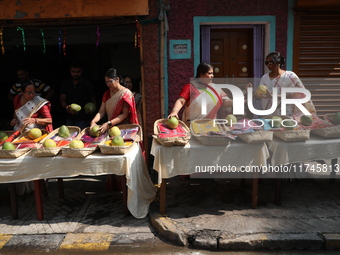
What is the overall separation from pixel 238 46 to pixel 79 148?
3739mm

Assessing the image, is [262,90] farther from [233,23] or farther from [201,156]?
[233,23]

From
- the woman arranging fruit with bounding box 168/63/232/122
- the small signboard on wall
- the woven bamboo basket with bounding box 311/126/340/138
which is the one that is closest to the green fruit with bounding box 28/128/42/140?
the woman arranging fruit with bounding box 168/63/232/122

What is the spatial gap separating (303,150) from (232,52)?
2835 mm

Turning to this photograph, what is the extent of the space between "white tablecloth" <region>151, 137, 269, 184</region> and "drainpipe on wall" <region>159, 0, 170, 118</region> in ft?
6.85

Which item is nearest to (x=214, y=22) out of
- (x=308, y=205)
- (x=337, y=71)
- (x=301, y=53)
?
(x=301, y=53)

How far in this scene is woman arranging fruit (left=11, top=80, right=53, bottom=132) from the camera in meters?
4.61

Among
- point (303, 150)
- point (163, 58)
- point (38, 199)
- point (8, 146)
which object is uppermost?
point (163, 58)

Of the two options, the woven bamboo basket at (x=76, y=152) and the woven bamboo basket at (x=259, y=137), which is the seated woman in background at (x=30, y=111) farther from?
the woven bamboo basket at (x=259, y=137)

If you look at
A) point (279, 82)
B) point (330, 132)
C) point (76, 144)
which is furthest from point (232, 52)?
point (76, 144)

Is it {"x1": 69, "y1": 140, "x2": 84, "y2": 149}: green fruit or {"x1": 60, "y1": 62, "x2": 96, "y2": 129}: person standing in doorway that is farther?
{"x1": 60, "y1": 62, "x2": 96, "y2": 129}: person standing in doorway

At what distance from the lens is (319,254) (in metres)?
3.42

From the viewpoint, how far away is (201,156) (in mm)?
3988

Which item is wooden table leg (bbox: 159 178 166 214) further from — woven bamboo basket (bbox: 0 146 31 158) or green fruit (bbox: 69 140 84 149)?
woven bamboo basket (bbox: 0 146 31 158)

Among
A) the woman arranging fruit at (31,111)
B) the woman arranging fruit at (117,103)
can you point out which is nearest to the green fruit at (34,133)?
the woman arranging fruit at (31,111)
